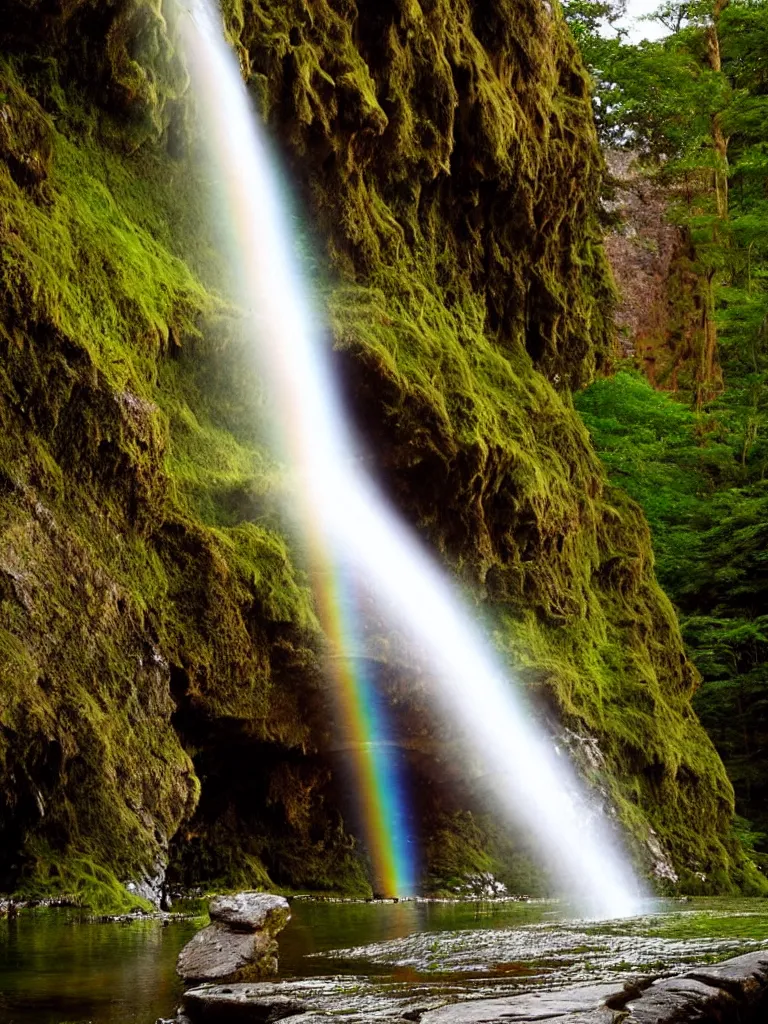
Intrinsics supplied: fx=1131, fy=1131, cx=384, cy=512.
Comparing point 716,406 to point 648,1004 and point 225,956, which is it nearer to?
point 225,956

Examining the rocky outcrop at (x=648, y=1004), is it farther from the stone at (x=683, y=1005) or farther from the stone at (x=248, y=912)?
the stone at (x=248, y=912)

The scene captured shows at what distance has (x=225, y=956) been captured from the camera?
4.17m

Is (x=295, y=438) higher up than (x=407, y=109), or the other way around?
(x=407, y=109)

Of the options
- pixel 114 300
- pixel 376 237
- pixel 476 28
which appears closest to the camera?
pixel 114 300

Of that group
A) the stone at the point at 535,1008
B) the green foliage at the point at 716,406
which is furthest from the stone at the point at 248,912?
the green foliage at the point at 716,406

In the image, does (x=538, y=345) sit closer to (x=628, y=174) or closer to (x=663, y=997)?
(x=663, y=997)

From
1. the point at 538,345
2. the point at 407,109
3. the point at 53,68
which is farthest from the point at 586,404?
the point at 53,68

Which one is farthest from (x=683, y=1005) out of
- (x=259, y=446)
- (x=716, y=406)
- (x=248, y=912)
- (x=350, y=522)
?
(x=716, y=406)

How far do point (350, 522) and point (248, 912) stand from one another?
542 centimetres

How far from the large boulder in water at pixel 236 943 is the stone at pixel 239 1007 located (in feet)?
1.72

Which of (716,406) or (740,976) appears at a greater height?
(716,406)

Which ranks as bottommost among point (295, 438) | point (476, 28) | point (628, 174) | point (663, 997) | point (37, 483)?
point (663, 997)

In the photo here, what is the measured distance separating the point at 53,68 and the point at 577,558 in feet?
24.9

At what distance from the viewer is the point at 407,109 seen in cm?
1190
